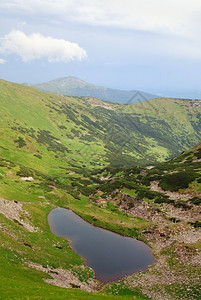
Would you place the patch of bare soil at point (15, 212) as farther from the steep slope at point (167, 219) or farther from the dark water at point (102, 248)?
the steep slope at point (167, 219)

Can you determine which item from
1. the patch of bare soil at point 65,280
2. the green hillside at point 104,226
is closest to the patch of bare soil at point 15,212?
the green hillside at point 104,226

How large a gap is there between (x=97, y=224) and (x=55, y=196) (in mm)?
28342

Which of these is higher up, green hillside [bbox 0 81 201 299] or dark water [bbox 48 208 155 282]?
green hillside [bbox 0 81 201 299]

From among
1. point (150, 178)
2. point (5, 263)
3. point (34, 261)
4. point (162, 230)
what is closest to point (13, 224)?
point (34, 261)

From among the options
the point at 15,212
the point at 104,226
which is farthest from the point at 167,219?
the point at 15,212

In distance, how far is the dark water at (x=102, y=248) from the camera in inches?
2203

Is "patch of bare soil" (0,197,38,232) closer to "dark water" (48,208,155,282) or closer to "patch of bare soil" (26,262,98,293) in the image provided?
"dark water" (48,208,155,282)

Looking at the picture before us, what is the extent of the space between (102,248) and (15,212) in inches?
1215

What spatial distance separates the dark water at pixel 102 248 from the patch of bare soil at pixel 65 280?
454 centimetres

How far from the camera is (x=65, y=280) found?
45906 millimetres

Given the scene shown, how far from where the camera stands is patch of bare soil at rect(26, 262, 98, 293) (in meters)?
43.8

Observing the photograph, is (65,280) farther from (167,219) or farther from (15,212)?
(167,219)

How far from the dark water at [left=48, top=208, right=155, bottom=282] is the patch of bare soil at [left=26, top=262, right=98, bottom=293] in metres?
4.54

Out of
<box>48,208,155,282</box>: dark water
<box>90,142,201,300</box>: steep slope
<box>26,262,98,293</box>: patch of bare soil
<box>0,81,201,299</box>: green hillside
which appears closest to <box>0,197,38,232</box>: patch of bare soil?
<box>0,81,201,299</box>: green hillside
